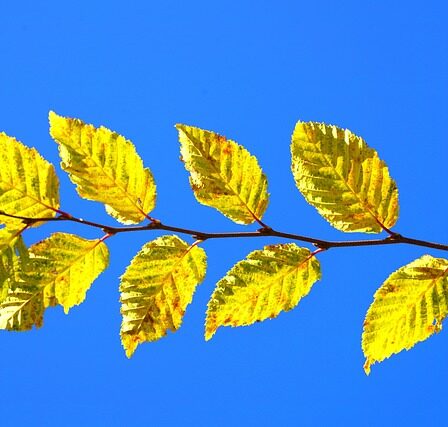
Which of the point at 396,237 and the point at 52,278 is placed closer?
the point at 396,237

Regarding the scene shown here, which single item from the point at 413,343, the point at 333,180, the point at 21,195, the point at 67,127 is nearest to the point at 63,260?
the point at 21,195

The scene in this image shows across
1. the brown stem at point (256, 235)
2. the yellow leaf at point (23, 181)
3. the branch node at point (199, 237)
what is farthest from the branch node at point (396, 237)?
the yellow leaf at point (23, 181)

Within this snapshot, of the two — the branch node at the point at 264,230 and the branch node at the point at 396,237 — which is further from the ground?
the branch node at the point at 264,230

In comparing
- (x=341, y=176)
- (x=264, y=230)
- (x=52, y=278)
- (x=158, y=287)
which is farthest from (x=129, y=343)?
(x=341, y=176)

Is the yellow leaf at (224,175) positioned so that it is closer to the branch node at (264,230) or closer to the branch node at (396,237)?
the branch node at (264,230)

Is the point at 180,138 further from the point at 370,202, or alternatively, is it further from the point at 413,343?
the point at 413,343

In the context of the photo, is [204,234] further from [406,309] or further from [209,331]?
[406,309]
